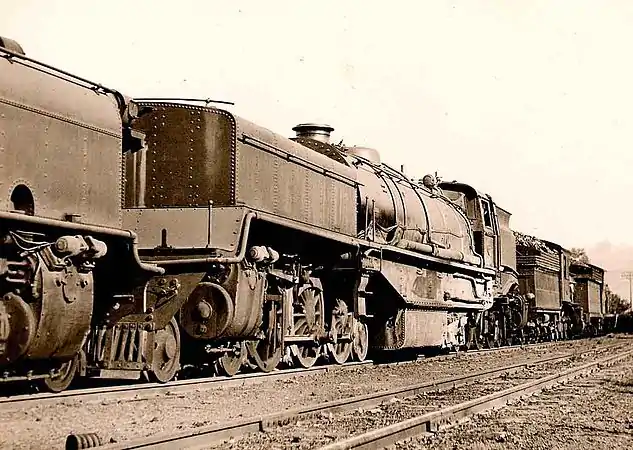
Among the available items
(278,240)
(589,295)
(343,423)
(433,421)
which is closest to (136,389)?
(343,423)

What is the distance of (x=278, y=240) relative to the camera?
43.1 feet

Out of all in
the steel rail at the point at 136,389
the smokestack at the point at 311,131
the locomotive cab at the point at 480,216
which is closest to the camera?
the steel rail at the point at 136,389

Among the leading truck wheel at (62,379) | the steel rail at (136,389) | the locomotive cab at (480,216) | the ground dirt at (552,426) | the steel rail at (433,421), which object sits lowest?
the ground dirt at (552,426)

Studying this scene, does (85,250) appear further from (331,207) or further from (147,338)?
(331,207)

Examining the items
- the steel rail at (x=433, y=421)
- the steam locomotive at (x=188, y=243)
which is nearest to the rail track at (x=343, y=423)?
the steel rail at (x=433, y=421)

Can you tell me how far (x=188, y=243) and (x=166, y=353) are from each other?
134cm

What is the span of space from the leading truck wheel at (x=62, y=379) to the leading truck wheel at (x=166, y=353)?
963 mm

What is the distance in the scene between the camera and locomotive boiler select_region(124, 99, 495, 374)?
11086mm

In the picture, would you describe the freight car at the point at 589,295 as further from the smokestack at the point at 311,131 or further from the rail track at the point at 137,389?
the rail track at the point at 137,389

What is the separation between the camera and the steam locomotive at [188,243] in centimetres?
809

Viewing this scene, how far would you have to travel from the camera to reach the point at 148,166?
11602mm

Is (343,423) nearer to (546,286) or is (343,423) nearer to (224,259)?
(224,259)

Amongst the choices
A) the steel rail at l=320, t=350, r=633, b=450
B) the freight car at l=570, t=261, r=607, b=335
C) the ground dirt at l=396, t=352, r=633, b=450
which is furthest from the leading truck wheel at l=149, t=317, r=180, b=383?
the freight car at l=570, t=261, r=607, b=335

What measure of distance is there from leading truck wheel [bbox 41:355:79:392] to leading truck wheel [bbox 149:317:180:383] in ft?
3.16
